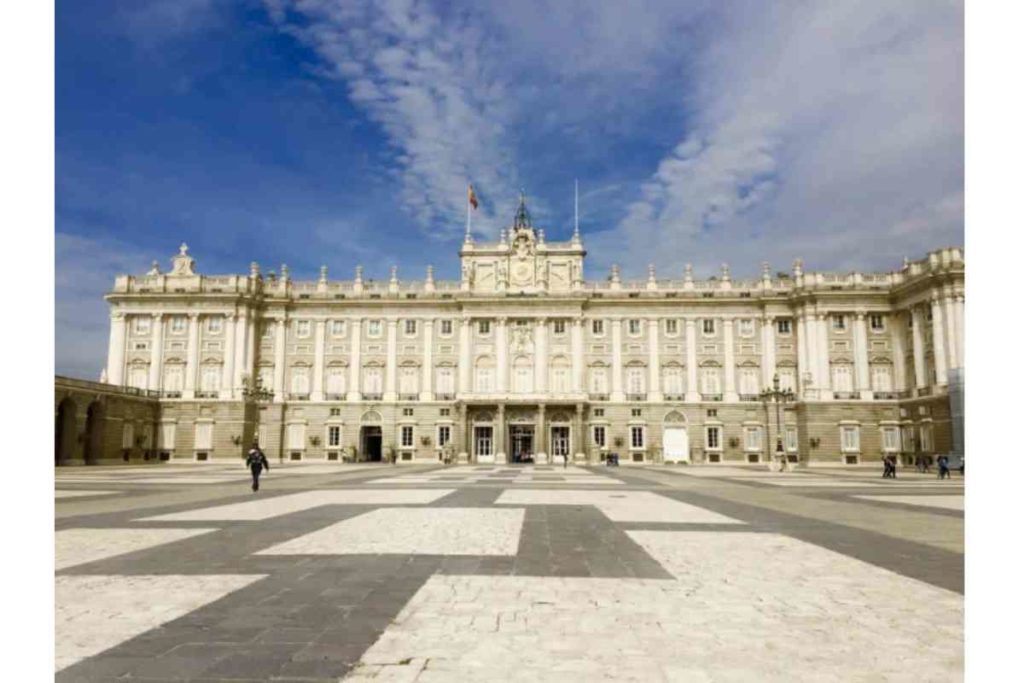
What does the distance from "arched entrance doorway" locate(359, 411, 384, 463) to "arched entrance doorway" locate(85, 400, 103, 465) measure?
59.5ft

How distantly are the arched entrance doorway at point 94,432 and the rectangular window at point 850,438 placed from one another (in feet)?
174

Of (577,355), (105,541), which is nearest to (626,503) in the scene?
(105,541)

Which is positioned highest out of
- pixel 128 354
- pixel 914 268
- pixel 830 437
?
pixel 914 268

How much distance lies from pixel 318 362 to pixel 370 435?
24.1 ft

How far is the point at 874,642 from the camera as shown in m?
5.07

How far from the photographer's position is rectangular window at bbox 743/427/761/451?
54.0 metres

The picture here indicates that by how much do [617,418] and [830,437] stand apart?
15.8 m

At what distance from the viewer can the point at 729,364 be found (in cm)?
5538

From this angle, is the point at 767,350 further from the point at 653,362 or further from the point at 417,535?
the point at 417,535

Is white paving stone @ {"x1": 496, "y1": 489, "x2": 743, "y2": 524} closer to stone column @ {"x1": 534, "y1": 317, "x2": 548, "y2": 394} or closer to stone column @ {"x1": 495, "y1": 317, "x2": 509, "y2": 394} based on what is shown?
stone column @ {"x1": 534, "y1": 317, "x2": 548, "y2": 394}
